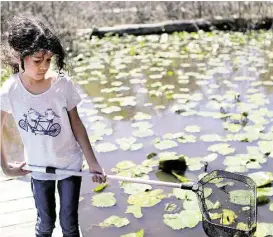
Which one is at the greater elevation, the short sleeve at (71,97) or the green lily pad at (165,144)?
the short sleeve at (71,97)

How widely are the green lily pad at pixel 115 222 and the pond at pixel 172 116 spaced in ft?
0.08

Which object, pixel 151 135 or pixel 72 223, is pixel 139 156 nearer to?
pixel 151 135

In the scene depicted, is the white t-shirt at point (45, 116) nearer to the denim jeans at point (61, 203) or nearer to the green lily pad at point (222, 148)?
the denim jeans at point (61, 203)

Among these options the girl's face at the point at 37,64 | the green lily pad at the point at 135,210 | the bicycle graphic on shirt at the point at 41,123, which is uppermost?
the girl's face at the point at 37,64

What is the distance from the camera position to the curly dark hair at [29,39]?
1568 mm

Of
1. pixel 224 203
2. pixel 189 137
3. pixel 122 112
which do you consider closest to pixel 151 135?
pixel 189 137

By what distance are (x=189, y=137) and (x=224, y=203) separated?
1034 millimetres

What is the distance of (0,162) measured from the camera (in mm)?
1779

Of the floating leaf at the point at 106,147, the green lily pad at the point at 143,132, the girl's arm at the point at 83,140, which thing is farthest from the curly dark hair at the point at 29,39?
the green lily pad at the point at 143,132

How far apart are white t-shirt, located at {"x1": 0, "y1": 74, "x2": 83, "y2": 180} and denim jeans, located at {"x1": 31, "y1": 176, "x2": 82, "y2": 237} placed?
0.10 meters

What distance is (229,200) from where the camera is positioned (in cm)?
252

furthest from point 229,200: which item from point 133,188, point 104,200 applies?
point 104,200

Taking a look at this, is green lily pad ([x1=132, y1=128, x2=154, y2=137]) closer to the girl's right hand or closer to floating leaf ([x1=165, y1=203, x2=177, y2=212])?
floating leaf ([x1=165, y1=203, x2=177, y2=212])

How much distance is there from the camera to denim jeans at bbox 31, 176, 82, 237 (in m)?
1.79
